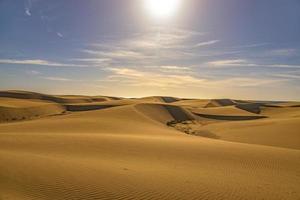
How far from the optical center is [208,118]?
182 feet

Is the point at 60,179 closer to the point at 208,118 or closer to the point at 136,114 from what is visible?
the point at 136,114

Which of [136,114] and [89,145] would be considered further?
[136,114]

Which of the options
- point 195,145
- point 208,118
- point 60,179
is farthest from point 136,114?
point 60,179

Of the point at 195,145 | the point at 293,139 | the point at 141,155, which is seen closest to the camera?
the point at 141,155

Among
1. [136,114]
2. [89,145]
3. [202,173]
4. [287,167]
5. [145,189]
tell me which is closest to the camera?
[145,189]

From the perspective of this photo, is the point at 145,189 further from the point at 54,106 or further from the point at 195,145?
the point at 54,106

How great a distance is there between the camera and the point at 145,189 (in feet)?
31.1

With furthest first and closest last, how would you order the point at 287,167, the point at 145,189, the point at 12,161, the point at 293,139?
the point at 293,139, the point at 287,167, the point at 12,161, the point at 145,189

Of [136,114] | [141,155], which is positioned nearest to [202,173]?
[141,155]

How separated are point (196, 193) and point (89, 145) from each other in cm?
959

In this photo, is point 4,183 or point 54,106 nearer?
point 4,183

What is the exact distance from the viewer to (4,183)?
8.89 meters

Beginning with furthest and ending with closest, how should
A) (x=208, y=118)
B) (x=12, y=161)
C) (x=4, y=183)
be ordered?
1. (x=208, y=118)
2. (x=12, y=161)
3. (x=4, y=183)

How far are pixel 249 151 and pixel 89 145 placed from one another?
28.8 ft
